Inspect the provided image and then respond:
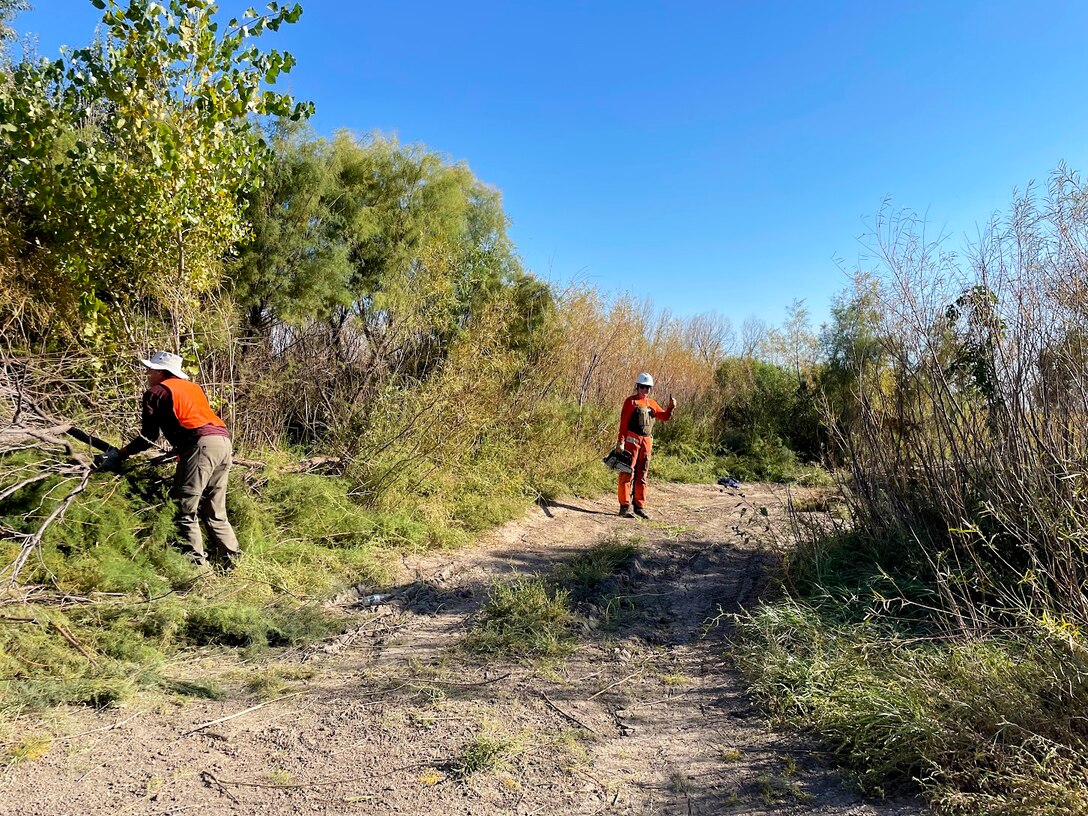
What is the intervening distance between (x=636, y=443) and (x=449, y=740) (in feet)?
17.7

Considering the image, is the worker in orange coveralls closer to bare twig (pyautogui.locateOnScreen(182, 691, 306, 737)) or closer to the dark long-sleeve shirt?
the dark long-sleeve shirt

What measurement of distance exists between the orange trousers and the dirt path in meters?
3.49

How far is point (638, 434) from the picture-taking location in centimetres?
800

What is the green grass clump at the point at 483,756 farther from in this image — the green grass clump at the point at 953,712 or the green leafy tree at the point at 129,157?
the green leafy tree at the point at 129,157

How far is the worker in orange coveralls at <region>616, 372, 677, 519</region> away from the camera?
7988 mm

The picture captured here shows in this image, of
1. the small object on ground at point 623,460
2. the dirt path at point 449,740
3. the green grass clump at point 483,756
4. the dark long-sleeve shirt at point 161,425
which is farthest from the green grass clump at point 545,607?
the dark long-sleeve shirt at point 161,425

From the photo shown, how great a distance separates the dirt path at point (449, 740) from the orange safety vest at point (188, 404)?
180 centimetres

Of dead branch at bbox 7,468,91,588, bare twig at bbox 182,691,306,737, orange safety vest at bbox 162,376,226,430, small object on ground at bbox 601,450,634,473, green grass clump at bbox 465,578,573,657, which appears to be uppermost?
orange safety vest at bbox 162,376,226,430

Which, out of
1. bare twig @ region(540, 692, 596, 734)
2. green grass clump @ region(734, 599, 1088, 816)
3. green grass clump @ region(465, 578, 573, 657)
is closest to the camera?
green grass clump @ region(734, 599, 1088, 816)

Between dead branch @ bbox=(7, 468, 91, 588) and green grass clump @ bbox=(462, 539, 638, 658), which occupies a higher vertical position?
dead branch @ bbox=(7, 468, 91, 588)

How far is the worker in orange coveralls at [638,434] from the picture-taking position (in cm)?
799

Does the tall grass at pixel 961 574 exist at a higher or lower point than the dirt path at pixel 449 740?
higher

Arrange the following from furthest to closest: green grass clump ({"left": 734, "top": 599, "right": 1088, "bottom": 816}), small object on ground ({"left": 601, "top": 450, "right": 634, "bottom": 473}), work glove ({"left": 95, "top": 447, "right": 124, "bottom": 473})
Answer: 1. small object on ground ({"left": 601, "top": 450, "right": 634, "bottom": 473})
2. work glove ({"left": 95, "top": 447, "right": 124, "bottom": 473})
3. green grass clump ({"left": 734, "top": 599, "right": 1088, "bottom": 816})

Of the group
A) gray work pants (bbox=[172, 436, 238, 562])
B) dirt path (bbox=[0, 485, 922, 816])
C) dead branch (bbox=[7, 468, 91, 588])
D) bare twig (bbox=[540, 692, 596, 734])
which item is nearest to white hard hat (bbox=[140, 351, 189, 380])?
gray work pants (bbox=[172, 436, 238, 562])
